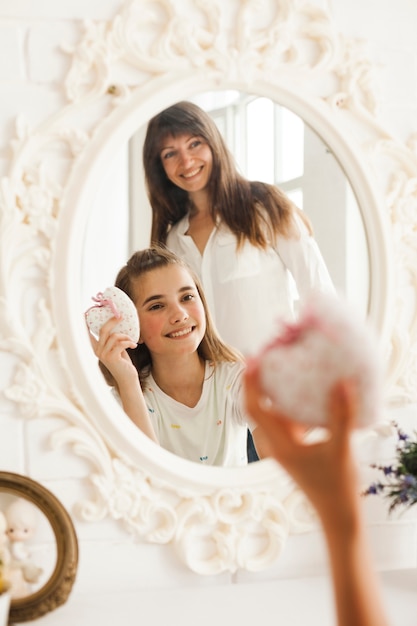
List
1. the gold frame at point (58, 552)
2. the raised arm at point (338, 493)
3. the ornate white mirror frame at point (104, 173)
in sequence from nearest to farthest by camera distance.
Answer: the raised arm at point (338, 493) → the gold frame at point (58, 552) → the ornate white mirror frame at point (104, 173)

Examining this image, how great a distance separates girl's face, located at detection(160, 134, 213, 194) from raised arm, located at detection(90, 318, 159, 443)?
250mm

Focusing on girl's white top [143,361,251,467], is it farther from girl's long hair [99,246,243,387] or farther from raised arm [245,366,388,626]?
raised arm [245,366,388,626]

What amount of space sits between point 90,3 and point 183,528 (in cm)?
83

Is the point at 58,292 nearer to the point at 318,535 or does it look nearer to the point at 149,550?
the point at 149,550

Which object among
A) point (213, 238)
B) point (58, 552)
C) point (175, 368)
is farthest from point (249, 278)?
point (58, 552)

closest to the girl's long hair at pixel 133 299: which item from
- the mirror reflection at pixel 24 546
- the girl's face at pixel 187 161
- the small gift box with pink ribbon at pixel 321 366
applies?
the girl's face at pixel 187 161

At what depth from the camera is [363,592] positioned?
1.41ft

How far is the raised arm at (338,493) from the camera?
421 mm

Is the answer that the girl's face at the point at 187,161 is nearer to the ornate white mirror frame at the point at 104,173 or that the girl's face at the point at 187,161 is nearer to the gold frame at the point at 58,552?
the ornate white mirror frame at the point at 104,173

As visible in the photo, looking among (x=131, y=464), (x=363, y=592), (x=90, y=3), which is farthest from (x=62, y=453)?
(x=363, y=592)

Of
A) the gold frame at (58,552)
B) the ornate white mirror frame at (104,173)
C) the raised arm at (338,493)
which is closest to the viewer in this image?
the raised arm at (338,493)

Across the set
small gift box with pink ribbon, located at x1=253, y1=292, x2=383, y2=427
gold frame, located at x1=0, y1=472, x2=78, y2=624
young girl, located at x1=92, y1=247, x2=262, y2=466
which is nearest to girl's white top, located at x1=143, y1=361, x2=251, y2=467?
young girl, located at x1=92, y1=247, x2=262, y2=466

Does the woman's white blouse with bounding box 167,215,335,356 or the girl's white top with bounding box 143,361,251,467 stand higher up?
the woman's white blouse with bounding box 167,215,335,356

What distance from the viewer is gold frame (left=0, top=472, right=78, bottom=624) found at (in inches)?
43.6
